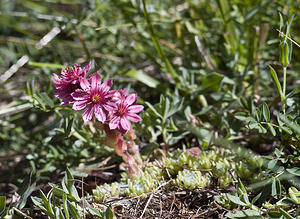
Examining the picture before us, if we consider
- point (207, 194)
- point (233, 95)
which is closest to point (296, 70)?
point (233, 95)

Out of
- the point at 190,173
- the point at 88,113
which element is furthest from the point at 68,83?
the point at 190,173

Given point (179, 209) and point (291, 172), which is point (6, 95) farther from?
point (291, 172)

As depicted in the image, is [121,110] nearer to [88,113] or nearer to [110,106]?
[110,106]

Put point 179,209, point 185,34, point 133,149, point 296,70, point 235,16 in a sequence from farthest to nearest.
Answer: point 185,34, point 235,16, point 296,70, point 133,149, point 179,209

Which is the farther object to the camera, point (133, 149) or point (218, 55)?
point (218, 55)

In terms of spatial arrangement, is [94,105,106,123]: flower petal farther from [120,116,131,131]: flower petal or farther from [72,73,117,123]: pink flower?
[120,116,131,131]: flower petal

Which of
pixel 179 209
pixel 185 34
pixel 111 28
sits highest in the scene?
pixel 111 28

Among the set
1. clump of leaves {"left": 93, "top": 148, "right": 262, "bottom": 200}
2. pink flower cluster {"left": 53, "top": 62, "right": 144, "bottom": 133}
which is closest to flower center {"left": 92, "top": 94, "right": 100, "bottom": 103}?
pink flower cluster {"left": 53, "top": 62, "right": 144, "bottom": 133}

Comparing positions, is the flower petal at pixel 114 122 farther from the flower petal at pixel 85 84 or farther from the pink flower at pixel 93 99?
the flower petal at pixel 85 84

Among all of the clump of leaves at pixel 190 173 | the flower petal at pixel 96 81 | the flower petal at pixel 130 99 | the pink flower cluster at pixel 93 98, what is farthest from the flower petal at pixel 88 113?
the clump of leaves at pixel 190 173
